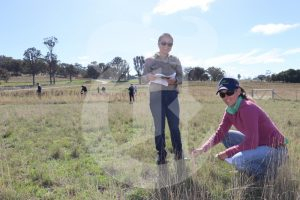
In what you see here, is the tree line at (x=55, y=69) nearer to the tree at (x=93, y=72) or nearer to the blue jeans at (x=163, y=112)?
the tree at (x=93, y=72)

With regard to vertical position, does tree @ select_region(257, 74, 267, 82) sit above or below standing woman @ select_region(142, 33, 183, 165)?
above

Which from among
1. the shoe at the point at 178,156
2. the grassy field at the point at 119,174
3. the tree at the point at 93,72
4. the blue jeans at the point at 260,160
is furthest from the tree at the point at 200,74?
the blue jeans at the point at 260,160

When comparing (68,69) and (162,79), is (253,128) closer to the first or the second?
(162,79)

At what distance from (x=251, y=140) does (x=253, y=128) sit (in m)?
0.14

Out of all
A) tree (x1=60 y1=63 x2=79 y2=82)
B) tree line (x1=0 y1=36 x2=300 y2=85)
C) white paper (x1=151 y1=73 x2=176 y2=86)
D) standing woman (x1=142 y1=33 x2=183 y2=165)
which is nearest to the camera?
white paper (x1=151 y1=73 x2=176 y2=86)

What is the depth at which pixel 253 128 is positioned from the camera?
158 inches

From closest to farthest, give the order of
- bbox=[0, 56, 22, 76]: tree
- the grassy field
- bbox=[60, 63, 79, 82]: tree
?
the grassy field
bbox=[0, 56, 22, 76]: tree
bbox=[60, 63, 79, 82]: tree

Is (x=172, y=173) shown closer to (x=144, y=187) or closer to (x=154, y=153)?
(x=144, y=187)

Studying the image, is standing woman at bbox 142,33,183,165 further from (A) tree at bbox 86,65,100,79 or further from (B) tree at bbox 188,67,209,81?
(B) tree at bbox 188,67,209,81

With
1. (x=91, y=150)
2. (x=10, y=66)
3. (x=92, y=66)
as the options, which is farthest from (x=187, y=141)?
(x=10, y=66)

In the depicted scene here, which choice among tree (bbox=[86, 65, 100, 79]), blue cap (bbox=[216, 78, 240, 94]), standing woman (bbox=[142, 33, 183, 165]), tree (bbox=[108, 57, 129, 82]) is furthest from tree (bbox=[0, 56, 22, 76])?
blue cap (bbox=[216, 78, 240, 94])

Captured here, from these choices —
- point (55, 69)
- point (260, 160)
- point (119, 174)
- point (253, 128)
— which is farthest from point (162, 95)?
point (55, 69)

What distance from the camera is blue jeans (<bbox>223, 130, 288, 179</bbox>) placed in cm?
407

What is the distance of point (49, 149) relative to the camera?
6.88 metres
